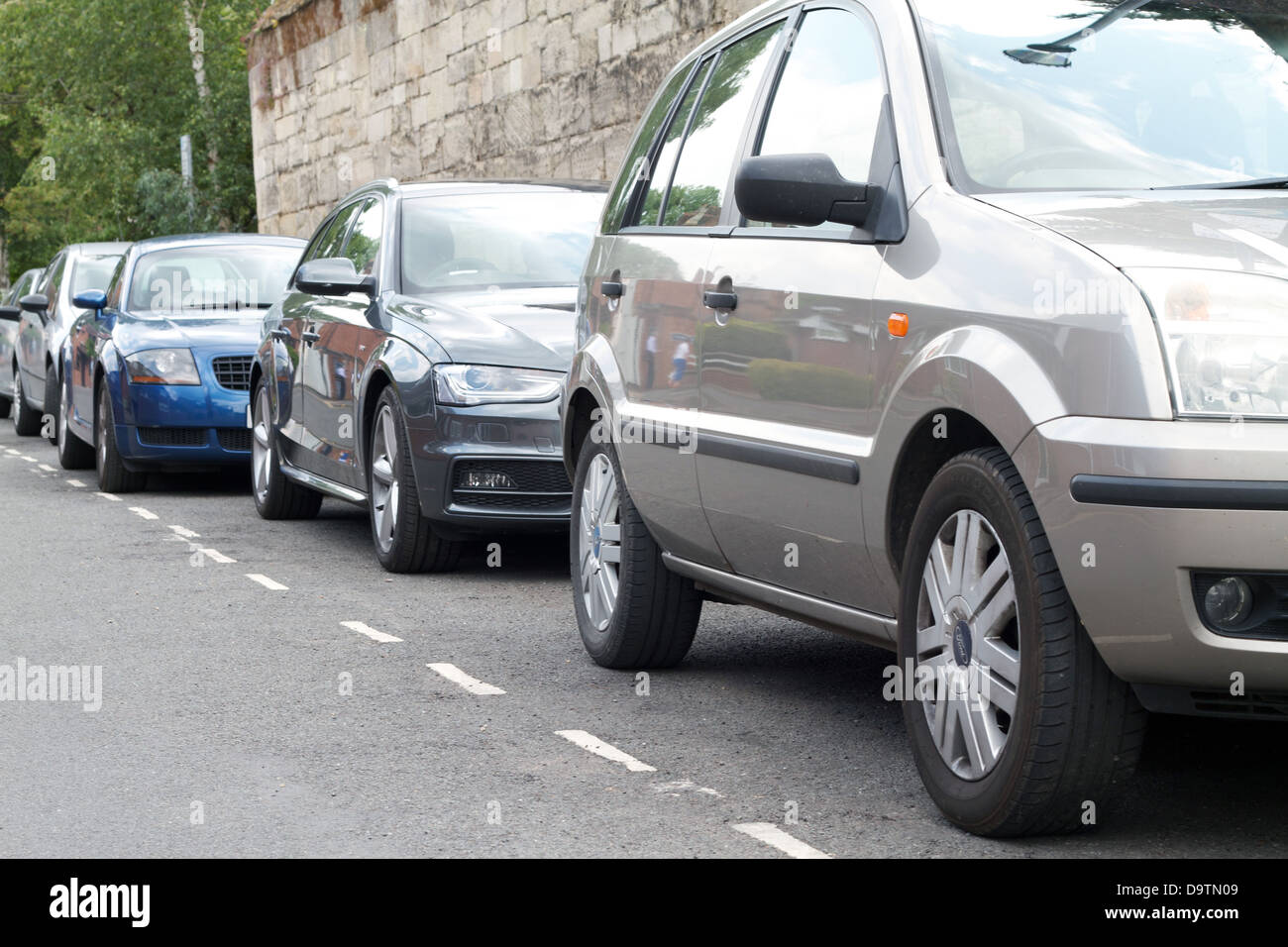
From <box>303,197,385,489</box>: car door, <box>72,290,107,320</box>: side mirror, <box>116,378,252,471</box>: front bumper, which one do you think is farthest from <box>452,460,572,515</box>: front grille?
<box>72,290,107,320</box>: side mirror

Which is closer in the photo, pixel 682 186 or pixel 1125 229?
pixel 1125 229

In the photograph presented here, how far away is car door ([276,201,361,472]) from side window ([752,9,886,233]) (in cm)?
512

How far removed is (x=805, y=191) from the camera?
460 centimetres

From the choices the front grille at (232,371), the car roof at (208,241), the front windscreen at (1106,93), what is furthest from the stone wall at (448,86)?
the front windscreen at (1106,93)

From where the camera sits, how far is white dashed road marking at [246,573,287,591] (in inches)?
338

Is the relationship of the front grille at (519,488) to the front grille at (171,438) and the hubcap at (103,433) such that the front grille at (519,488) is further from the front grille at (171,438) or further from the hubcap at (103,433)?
the hubcap at (103,433)

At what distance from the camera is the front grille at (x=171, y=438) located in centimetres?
1277

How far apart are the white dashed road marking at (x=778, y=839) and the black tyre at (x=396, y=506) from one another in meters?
4.29

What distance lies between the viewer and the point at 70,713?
19.5 ft

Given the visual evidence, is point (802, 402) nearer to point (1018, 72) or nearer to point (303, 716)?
point (1018, 72)

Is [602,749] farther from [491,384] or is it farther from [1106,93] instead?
[491,384]

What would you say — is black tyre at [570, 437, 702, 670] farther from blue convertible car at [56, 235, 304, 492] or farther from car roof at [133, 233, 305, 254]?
car roof at [133, 233, 305, 254]

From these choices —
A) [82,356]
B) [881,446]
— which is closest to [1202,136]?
[881,446]
